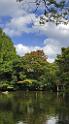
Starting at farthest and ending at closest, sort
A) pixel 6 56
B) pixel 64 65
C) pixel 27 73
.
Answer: pixel 6 56, pixel 27 73, pixel 64 65

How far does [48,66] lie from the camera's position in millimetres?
97375

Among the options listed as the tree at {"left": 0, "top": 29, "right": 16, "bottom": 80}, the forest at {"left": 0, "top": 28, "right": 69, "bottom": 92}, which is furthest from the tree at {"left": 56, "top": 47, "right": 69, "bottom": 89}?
the tree at {"left": 0, "top": 29, "right": 16, "bottom": 80}

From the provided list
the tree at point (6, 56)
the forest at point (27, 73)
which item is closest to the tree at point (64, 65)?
the forest at point (27, 73)

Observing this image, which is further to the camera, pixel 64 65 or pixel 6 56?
pixel 6 56

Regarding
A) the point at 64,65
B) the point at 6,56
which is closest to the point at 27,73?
the point at 6,56

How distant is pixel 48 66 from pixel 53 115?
59.3 m

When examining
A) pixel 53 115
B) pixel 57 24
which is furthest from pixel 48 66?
pixel 57 24

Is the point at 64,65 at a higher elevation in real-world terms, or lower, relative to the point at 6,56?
lower

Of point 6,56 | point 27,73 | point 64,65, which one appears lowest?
point 64,65

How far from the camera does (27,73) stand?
96.2 meters

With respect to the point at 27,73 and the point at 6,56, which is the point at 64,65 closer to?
the point at 27,73

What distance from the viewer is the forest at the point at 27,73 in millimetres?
88625

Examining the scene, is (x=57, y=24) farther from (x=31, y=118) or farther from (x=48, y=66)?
(x=48, y=66)

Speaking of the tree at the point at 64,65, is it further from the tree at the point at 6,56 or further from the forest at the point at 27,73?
the tree at the point at 6,56
